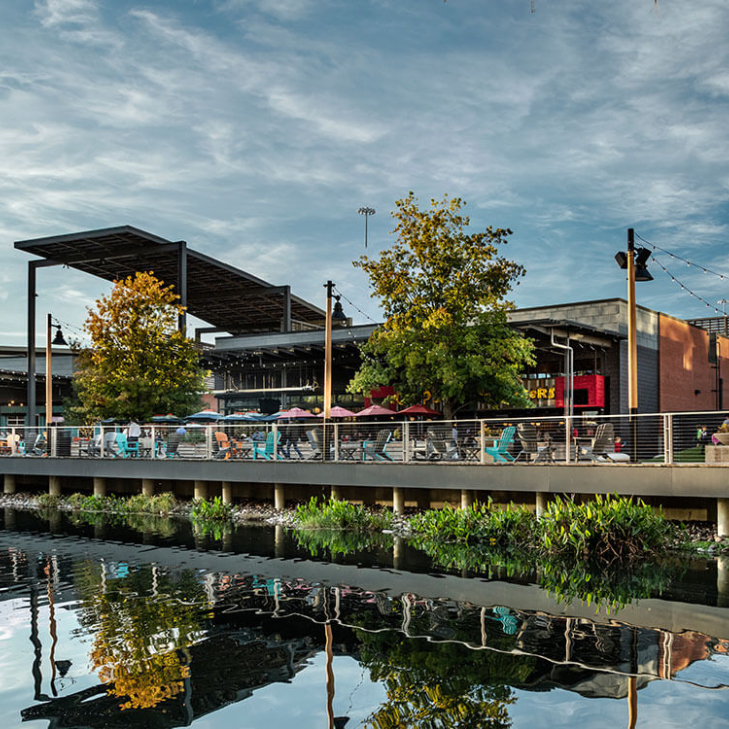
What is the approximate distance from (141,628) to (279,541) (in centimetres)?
808

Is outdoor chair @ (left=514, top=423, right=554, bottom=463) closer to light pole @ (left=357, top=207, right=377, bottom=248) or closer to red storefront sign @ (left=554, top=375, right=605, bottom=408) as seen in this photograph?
red storefront sign @ (left=554, top=375, right=605, bottom=408)

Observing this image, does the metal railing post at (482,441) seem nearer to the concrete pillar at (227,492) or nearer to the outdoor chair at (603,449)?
the outdoor chair at (603,449)

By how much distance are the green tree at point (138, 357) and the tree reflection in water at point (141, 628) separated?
17.2 metres

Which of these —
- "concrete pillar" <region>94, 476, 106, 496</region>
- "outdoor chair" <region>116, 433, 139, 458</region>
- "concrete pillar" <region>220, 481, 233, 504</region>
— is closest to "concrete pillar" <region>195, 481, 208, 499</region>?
"concrete pillar" <region>220, 481, 233, 504</region>

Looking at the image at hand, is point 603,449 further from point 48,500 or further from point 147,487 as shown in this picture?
point 48,500

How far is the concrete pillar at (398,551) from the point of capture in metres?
14.9

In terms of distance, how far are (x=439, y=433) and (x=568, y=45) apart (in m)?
11.2

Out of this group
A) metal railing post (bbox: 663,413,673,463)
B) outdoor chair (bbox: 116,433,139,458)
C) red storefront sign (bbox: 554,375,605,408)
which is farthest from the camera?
red storefront sign (bbox: 554,375,605,408)

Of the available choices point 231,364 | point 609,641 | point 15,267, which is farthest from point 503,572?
point 15,267

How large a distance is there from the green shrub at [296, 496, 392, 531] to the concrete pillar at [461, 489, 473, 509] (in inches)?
82.3

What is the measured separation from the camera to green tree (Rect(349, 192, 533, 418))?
2447 cm

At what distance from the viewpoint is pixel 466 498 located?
18.5 metres

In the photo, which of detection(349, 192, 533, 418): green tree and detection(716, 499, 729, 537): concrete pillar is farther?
detection(349, 192, 533, 418): green tree

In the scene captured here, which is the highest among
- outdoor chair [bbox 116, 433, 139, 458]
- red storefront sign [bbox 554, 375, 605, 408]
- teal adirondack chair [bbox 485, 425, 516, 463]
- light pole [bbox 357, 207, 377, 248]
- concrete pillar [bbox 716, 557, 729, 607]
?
light pole [bbox 357, 207, 377, 248]
